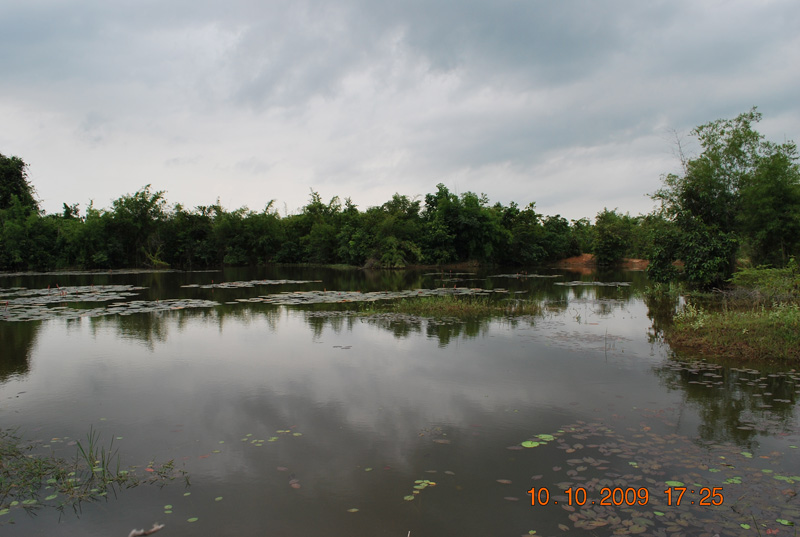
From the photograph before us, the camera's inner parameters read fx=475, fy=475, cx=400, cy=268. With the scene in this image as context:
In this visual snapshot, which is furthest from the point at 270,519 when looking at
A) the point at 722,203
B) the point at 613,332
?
the point at 722,203

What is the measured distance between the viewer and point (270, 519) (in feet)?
12.4

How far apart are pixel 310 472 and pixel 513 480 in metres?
1.87

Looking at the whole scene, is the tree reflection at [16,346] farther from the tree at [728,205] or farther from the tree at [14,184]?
the tree at [14,184]

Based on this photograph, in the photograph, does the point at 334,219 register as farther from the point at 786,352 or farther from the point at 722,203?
the point at 786,352

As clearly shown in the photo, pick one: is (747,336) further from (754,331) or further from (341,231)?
(341,231)

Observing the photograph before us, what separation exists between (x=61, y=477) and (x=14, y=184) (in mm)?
50671

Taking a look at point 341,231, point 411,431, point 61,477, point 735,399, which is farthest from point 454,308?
point 341,231

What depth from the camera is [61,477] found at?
435 centimetres

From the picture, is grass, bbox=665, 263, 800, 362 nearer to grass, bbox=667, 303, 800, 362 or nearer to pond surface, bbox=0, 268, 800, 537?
grass, bbox=667, 303, 800, 362

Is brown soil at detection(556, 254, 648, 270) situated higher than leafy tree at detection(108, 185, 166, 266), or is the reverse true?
leafy tree at detection(108, 185, 166, 266)

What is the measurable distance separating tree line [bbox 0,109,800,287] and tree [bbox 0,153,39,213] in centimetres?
10

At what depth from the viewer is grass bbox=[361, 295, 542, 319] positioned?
46.4ft

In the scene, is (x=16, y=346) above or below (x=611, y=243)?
below

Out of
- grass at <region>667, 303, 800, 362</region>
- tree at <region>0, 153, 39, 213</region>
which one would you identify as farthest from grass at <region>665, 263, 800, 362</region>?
tree at <region>0, 153, 39, 213</region>
